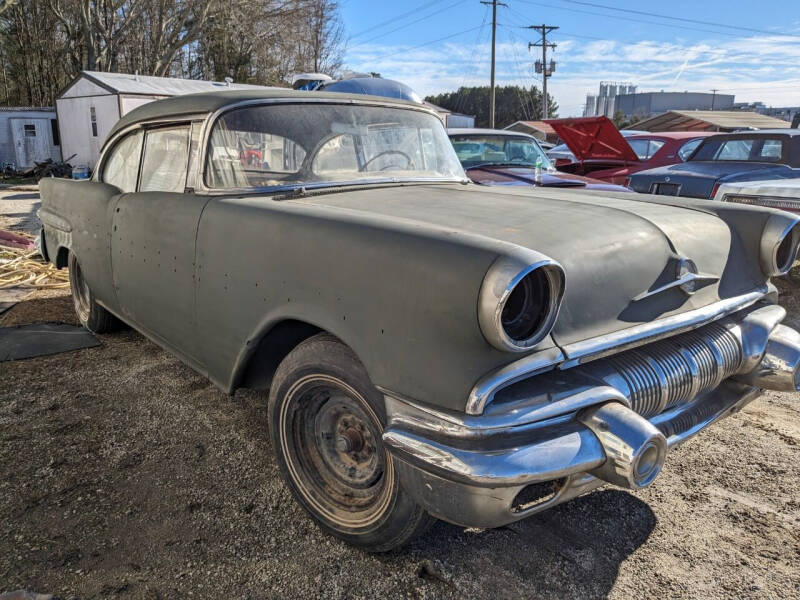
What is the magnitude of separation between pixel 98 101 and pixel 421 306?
67.9 feet

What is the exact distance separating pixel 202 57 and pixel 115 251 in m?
33.8

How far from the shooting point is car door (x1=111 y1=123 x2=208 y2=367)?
2686mm

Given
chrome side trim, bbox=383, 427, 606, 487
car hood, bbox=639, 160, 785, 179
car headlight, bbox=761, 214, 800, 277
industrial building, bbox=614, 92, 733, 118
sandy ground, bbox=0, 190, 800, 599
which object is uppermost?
industrial building, bbox=614, 92, 733, 118

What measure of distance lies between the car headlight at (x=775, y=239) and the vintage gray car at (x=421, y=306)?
0.01 meters

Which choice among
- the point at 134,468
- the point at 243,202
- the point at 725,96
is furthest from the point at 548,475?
the point at 725,96

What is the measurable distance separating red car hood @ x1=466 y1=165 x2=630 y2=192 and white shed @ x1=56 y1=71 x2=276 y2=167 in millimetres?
12648

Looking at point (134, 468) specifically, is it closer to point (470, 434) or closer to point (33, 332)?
point (470, 434)

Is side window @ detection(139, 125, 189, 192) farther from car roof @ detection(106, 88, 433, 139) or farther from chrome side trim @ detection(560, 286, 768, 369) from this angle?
chrome side trim @ detection(560, 286, 768, 369)

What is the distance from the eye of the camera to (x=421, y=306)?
168 centimetres

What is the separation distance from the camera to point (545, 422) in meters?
1.66

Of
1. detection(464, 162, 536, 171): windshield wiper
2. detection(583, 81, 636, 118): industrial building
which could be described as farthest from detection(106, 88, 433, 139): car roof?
detection(583, 81, 636, 118): industrial building

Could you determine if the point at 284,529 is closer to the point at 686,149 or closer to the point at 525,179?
the point at 525,179

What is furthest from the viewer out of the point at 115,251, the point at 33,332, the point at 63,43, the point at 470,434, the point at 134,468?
the point at 63,43

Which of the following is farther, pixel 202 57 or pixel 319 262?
pixel 202 57
